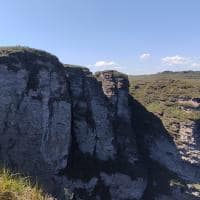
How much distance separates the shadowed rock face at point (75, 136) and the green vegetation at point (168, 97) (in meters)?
11.8

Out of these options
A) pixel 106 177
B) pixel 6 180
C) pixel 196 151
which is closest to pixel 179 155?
pixel 196 151

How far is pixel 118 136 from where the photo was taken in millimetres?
81062

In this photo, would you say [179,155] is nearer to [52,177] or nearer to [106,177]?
[106,177]

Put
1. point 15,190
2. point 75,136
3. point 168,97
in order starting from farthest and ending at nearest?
1. point 168,97
2. point 75,136
3. point 15,190

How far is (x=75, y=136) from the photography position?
7319cm

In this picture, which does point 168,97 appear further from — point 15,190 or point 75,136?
point 15,190

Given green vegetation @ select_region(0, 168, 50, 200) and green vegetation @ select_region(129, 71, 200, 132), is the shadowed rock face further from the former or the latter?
green vegetation @ select_region(0, 168, 50, 200)

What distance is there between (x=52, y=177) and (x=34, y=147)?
15.3 ft

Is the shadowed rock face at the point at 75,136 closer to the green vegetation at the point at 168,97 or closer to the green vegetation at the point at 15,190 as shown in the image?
the green vegetation at the point at 168,97

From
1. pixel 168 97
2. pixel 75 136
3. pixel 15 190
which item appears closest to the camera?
pixel 15 190

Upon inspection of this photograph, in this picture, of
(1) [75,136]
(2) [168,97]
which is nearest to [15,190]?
(1) [75,136]

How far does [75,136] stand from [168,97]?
42.1 m

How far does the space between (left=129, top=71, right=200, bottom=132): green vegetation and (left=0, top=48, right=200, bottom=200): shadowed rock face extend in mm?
11813

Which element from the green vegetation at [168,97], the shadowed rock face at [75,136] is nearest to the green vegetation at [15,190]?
the shadowed rock face at [75,136]
